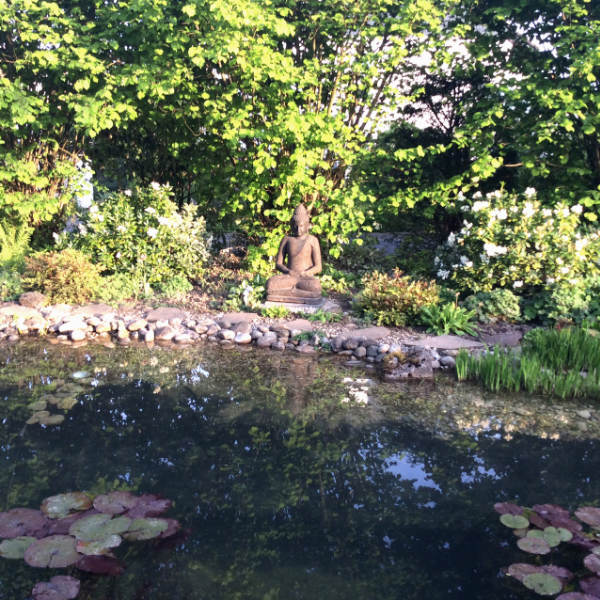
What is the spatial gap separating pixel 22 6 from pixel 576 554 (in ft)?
28.1

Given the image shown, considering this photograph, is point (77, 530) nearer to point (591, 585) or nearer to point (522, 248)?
point (591, 585)

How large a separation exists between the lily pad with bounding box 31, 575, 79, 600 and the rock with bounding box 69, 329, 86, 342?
13.9ft

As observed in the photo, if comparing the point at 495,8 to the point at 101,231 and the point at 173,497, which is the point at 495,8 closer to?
the point at 101,231

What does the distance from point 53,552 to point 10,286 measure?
19.9 feet

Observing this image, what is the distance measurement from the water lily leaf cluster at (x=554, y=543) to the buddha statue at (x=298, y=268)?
4616 millimetres

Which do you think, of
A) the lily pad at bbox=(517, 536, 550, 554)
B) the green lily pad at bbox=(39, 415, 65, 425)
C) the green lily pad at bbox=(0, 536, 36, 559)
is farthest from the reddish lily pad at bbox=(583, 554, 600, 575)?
the green lily pad at bbox=(39, 415, 65, 425)

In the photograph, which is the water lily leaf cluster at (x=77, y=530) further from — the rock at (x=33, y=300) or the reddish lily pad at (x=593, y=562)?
the rock at (x=33, y=300)

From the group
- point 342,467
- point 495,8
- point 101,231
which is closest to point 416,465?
point 342,467

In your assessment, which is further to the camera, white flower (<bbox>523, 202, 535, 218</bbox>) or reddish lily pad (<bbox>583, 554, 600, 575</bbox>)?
white flower (<bbox>523, 202, 535, 218</bbox>)

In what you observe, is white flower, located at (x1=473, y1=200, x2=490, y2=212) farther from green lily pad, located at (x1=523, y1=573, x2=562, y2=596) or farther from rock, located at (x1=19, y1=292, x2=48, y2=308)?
rock, located at (x1=19, y1=292, x2=48, y2=308)

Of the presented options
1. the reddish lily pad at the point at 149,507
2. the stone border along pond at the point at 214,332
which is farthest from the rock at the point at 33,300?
the reddish lily pad at the point at 149,507

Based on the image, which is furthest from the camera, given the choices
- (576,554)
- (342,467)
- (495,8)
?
(495,8)

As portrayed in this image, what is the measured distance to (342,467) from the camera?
339cm

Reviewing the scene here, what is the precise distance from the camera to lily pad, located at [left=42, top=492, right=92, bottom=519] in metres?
2.77
